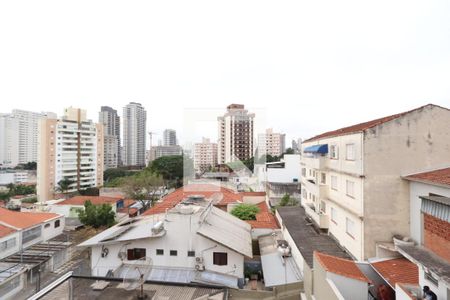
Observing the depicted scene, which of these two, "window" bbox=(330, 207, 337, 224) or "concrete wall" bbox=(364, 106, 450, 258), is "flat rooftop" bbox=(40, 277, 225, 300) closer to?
"concrete wall" bbox=(364, 106, 450, 258)

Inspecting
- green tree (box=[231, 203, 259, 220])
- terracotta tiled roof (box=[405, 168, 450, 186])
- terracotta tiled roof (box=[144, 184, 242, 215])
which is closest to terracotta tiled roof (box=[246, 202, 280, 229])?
green tree (box=[231, 203, 259, 220])

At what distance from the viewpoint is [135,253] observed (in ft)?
36.7

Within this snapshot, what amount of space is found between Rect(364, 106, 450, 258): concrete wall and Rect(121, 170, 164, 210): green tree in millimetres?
26932

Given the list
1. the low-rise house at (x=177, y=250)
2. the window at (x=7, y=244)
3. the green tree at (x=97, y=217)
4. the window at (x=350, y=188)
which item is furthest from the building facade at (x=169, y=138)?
the window at (x=350, y=188)

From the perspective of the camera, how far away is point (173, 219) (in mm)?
11305

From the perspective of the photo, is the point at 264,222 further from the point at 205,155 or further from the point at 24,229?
the point at 205,155

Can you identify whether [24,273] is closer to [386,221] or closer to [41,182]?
[386,221]

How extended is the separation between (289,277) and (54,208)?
84.9 feet

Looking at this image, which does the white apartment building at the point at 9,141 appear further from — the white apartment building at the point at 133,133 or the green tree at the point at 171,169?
the green tree at the point at 171,169

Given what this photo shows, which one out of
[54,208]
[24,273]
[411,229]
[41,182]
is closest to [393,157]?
[411,229]

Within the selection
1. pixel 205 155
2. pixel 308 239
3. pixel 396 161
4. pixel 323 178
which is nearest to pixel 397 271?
pixel 396 161

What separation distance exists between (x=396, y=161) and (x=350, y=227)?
3018 millimetres

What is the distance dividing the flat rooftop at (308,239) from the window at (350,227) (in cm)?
83

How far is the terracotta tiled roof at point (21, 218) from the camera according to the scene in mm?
17469
